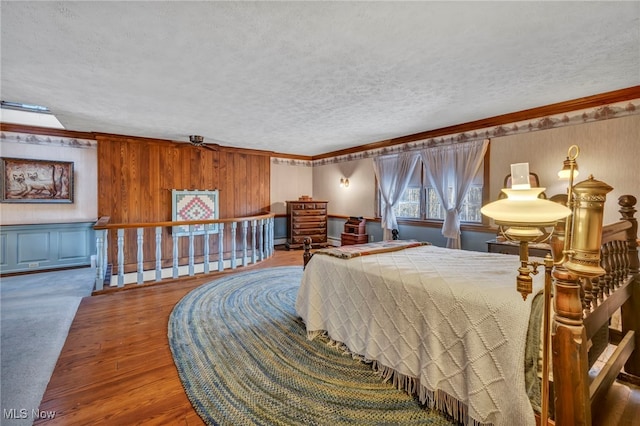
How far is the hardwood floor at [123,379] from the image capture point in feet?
5.14

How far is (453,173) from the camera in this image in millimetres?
4504

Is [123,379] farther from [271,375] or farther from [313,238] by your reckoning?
[313,238]

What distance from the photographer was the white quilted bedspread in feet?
4.43

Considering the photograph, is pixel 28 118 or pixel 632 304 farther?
pixel 28 118

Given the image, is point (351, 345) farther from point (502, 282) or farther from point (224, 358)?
point (502, 282)

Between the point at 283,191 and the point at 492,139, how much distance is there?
470cm

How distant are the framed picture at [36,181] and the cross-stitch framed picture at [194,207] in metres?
1.66

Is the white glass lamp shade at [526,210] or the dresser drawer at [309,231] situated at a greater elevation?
the white glass lamp shade at [526,210]

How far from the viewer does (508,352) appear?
133cm

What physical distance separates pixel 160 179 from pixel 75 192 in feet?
4.43

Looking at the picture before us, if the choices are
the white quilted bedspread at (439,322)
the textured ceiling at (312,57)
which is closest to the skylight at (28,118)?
the textured ceiling at (312,57)
